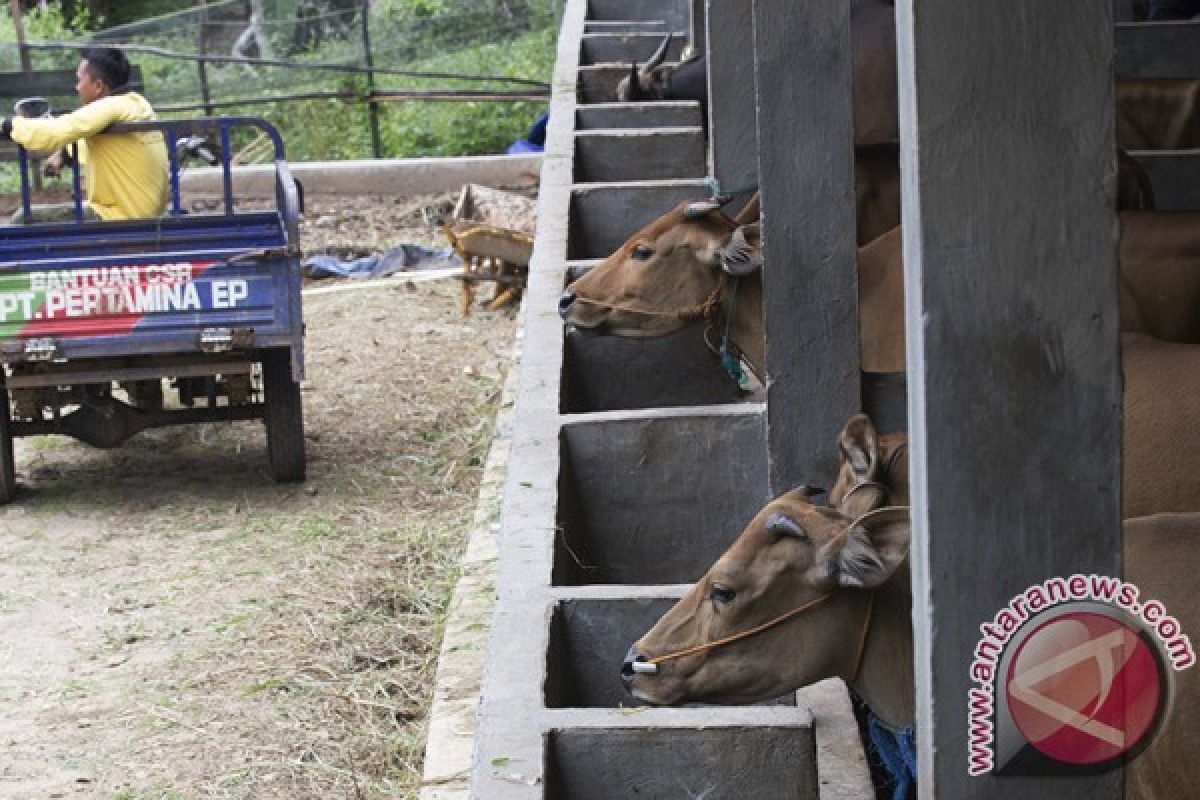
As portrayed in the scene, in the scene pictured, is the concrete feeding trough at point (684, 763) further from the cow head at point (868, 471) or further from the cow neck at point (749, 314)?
the cow neck at point (749, 314)

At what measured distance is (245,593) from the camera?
9539mm

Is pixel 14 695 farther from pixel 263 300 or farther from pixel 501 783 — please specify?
pixel 501 783

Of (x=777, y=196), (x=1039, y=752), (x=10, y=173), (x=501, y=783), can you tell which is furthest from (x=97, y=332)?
(x=10, y=173)

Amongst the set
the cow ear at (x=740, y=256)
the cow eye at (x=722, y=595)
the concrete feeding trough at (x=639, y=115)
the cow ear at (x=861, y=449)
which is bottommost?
the cow eye at (x=722, y=595)

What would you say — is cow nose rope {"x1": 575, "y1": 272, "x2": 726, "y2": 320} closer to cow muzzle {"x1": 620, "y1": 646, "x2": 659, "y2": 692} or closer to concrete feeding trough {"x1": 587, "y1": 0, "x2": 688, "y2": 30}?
cow muzzle {"x1": 620, "y1": 646, "x2": 659, "y2": 692}

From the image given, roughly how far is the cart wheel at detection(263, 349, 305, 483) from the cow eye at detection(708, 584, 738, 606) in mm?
6370

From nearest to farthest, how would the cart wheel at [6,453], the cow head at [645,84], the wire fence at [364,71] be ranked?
the cart wheel at [6,453] < the cow head at [645,84] < the wire fence at [364,71]

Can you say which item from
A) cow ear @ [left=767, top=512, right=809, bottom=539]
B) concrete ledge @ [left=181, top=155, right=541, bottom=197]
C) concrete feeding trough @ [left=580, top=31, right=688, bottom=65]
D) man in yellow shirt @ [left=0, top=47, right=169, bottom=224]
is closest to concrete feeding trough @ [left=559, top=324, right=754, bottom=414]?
man in yellow shirt @ [left=0, top=47, right=169, bottom=224]

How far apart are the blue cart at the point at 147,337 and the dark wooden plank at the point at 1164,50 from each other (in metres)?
5.36

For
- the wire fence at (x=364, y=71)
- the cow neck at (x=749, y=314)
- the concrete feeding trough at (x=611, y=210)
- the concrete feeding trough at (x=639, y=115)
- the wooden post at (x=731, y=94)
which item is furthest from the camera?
the wire fence at (x=364, y=71)

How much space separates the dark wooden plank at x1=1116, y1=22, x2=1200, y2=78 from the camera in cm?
1248

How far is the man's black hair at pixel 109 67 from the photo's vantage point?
1206 centimetres

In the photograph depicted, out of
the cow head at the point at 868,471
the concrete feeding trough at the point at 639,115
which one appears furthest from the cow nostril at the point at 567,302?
the concrete feeding trough at the point at 639,115

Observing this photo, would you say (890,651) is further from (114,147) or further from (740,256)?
(114,147)
